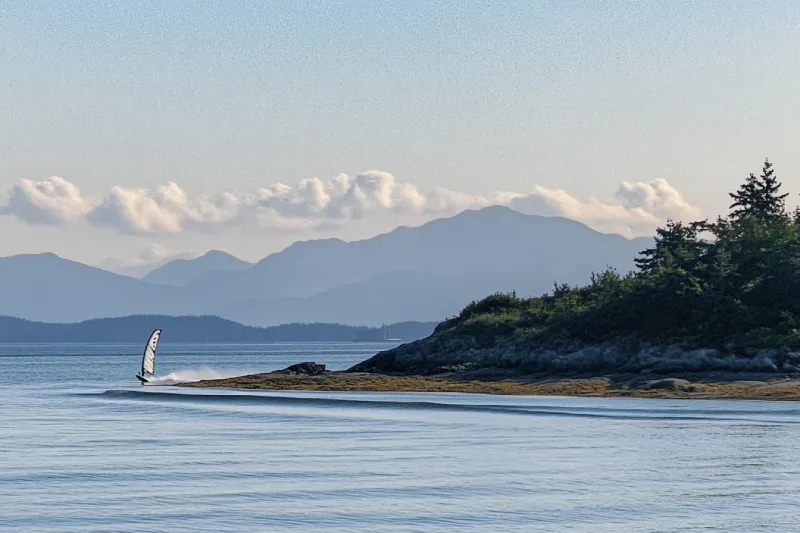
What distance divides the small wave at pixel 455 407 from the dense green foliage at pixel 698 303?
24078 mm

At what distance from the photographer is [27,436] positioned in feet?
151

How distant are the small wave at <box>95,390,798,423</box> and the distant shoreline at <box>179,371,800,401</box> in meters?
8.64

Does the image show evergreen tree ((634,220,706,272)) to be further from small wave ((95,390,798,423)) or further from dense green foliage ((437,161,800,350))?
small wave ((95,390,798,423))

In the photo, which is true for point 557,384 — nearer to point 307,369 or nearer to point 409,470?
point 307,369

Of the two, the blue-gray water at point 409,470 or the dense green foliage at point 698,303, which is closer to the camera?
the blue-gray water at point 409,470

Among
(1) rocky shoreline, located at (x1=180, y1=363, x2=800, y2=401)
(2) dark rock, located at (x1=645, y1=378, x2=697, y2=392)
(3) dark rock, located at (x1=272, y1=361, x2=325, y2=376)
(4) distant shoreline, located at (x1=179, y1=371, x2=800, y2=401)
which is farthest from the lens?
(3) dark rock, located at (x1=272, y1=361, x2=325, y2=376)

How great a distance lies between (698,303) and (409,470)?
2311 inches

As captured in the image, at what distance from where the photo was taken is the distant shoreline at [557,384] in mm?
68500

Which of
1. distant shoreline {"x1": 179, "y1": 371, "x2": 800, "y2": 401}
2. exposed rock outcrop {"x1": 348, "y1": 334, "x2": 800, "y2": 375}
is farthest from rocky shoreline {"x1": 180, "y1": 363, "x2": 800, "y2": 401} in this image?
exposed rock outcrop {"x1": 348, "y1": 334, "x2": 800, "y2": 375}

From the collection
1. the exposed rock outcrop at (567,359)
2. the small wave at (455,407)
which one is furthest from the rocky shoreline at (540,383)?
the small wave at (455,407)

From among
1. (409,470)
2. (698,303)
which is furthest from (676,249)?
(409,470)

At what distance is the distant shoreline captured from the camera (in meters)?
68.5

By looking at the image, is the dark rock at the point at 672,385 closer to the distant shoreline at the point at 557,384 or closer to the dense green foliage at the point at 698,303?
the distant shoreline at the point at 557,384

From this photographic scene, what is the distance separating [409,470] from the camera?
112 ft
